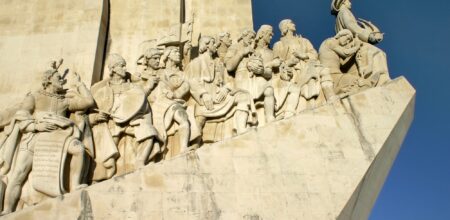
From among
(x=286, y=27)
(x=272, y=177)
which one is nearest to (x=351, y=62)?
(x=286, y=27)

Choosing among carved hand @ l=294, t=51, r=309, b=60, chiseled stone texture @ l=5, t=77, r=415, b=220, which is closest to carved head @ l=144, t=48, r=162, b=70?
carved hand @ l=294, t=51, r=309, b=60

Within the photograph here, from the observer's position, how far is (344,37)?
8602mm

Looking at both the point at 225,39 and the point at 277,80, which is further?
the point at 225,39

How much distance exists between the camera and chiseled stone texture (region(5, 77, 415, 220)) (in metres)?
5.57

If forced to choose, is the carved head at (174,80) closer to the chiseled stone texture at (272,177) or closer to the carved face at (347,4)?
the chiseled stone texture at (272,177)

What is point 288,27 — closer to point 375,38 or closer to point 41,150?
point 375,38

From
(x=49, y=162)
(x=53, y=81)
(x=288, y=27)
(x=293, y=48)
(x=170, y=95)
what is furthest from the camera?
(x=288, y=27)

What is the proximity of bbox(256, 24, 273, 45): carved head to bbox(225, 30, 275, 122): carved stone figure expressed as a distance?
0.17 m

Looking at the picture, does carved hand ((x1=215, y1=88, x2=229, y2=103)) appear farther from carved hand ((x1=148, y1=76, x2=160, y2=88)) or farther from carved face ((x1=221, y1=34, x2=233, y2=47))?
carved face ((x1=221, y1=34, x2=233, y2=47))

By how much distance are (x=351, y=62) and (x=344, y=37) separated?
43cm

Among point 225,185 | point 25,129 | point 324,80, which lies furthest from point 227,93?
Answer: point 25,129

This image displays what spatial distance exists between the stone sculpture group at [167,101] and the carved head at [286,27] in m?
0.24

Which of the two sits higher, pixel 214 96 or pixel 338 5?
pixel 338 5

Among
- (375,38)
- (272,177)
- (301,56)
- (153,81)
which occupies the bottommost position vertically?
(272,177)
